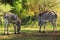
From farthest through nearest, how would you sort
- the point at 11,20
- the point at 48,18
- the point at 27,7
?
the point at 27,7
the point at 48,18
the point at 11,20

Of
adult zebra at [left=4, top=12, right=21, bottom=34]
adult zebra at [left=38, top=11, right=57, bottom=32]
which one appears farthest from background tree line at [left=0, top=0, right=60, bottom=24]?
adult zebra at [left=4, top=12, right=21, bottom=34]

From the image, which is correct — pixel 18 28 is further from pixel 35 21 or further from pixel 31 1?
pixel 31 1

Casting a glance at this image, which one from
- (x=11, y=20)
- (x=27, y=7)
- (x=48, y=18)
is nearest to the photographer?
(x=11, y=20)

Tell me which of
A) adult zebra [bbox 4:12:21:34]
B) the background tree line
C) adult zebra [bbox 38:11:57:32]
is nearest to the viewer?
adult zebra [bbox 4:12:21:34]

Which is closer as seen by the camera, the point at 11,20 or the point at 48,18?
the point at 11,20

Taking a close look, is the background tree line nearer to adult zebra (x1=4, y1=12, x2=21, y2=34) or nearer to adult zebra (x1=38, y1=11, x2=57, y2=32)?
adult zebra (x1=38, y1=11, x2=57, y2=32)

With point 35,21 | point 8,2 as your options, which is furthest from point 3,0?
point 35,21

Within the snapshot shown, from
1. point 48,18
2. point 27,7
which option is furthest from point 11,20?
point 27,7

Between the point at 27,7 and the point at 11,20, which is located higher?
the point at 27,7

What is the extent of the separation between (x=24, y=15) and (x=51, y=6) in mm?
4062

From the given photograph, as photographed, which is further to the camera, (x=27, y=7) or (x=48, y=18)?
(x=27, y=7)

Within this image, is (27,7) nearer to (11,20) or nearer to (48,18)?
(48,18)

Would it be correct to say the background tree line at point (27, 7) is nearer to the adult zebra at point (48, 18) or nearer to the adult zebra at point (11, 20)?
the adult zebra at point (48, 18)

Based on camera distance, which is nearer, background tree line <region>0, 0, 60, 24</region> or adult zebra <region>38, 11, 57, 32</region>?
adult zebra <region>38, 11, 57, 32</region>
